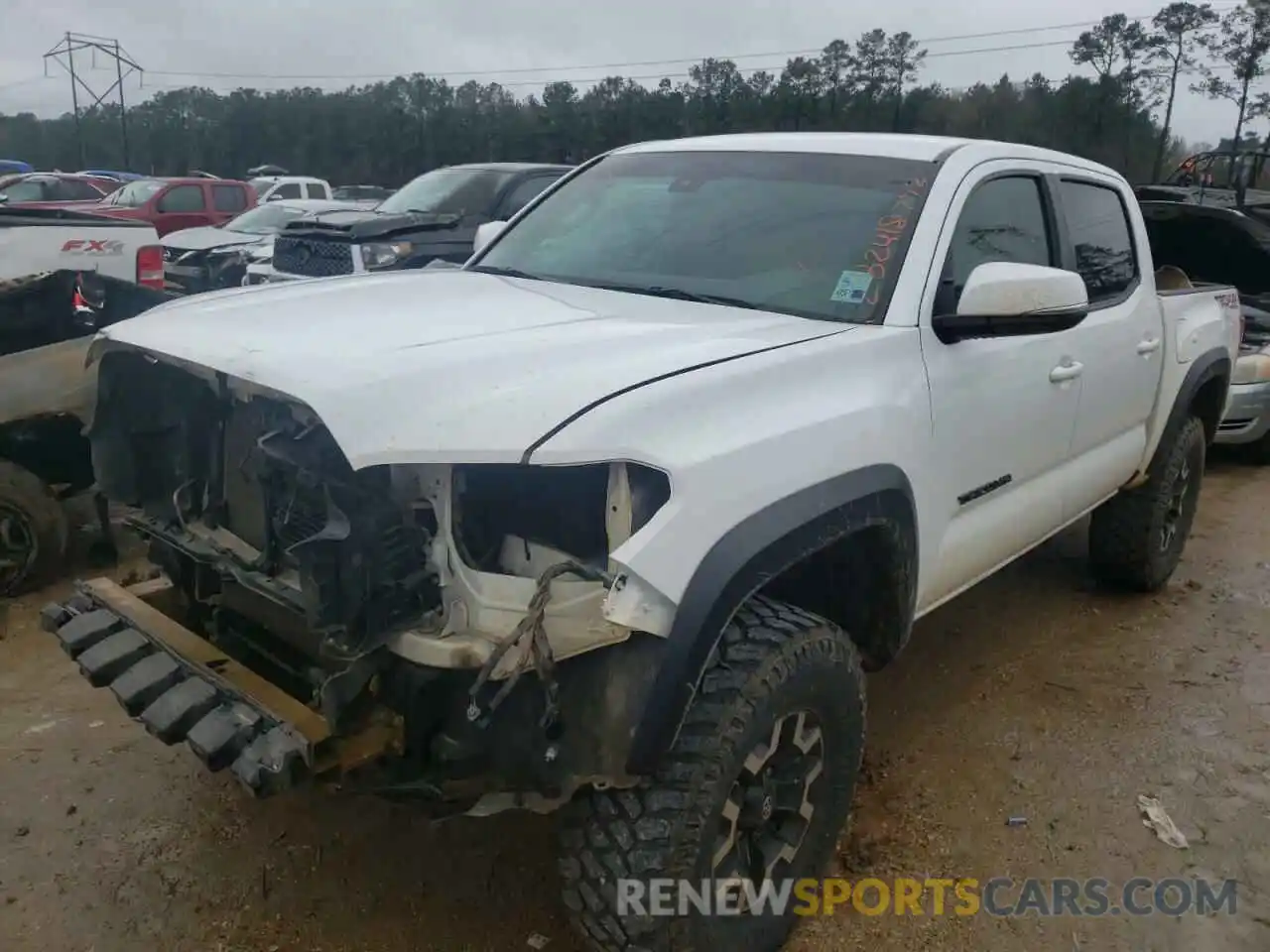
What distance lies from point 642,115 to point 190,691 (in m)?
28.7

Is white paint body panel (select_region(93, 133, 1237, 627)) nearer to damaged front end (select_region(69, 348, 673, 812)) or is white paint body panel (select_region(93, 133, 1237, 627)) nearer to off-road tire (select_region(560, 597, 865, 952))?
damaged front end (select_region(69, 348, 673, 812))

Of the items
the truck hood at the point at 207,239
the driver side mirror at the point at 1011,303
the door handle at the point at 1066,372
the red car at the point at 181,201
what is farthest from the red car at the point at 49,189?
the driver side mirror at the point at 1011,303

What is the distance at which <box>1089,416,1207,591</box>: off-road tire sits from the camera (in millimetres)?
4750

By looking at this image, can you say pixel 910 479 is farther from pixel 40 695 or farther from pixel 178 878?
pixel 40 695

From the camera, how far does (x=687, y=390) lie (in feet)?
7.26

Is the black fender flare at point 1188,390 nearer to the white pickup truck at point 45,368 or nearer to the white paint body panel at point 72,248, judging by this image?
the white pickup truck at point 45,368

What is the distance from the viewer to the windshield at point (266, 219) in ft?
42.7

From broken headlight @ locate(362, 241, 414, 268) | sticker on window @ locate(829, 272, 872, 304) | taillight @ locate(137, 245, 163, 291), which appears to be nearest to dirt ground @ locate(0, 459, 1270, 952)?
sticker on window @ locate(829, 272, 872, 304)

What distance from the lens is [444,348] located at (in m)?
2.36

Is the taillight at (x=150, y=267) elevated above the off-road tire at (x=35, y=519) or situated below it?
above

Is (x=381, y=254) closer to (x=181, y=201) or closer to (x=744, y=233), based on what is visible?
(x=744, y=233)

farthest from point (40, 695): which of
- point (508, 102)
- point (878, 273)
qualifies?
point (508, 102)

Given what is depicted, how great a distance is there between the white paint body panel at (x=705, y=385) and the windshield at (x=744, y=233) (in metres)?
0.09

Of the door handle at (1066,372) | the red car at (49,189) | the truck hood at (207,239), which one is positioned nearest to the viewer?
the door handle at (1066,372)
